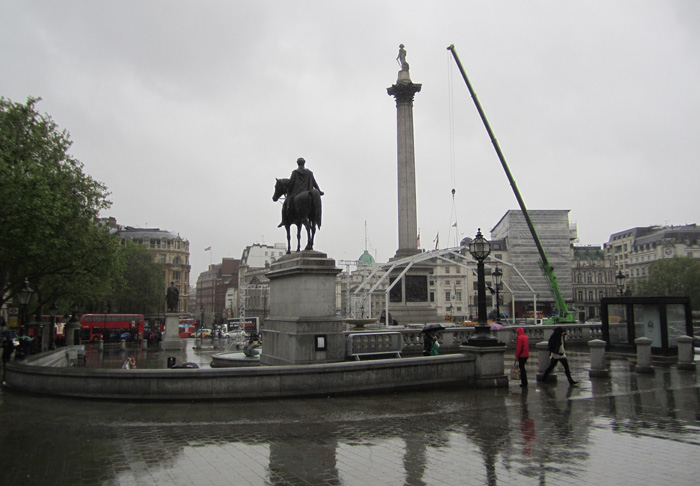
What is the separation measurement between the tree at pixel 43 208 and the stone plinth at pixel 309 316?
36.8 ft

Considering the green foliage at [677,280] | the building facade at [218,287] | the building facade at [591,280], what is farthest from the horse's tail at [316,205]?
the building facade at [218,287]

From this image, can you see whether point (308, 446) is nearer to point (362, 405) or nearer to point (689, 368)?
point (362, 405)

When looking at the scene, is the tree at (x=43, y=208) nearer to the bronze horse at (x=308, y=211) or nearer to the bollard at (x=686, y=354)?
the bronze horse at (x=308, y=211)

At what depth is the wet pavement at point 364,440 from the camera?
22.6 feet

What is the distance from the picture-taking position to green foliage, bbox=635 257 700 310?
267 feet

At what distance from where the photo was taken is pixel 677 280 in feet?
274

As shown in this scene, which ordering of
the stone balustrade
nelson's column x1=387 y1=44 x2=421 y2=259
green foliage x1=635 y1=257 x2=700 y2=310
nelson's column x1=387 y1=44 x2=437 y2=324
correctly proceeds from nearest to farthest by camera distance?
1. the stone balustrade
2. nelson's column x1=387 y1=44 x2=437 y2=324
3. nelson's column x1=387 y1=44 x2=421 y2=259
4. green foliage x1=635 y1=257 x2=700 y2=310

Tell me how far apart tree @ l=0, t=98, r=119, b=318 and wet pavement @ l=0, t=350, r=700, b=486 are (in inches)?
359

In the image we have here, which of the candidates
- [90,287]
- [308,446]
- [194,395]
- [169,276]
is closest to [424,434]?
[308,446]

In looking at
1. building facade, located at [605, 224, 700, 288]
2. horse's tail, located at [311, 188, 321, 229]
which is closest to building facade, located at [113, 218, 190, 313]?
building facade, located at [605, 224, 700, 288]

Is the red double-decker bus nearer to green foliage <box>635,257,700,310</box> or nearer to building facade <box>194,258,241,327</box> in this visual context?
green foliage <box>635,257,700,310</box>

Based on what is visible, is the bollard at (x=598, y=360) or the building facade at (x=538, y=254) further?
the building facade at (x=538, y=254)

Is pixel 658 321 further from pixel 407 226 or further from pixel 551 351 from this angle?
pixel 407 226

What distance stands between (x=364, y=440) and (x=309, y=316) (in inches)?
263
